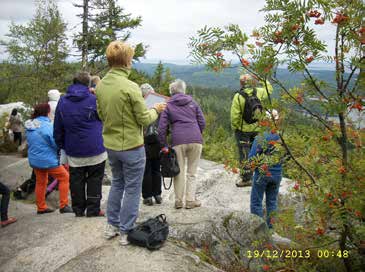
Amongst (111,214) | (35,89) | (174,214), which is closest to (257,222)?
(174,214)

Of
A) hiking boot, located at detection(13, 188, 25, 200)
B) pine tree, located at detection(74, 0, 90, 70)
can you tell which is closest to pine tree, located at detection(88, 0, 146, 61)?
pine tree, located at detection(74, 0, 90, 70)

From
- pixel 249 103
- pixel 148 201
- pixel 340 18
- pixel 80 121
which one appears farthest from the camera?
pixel 249 103

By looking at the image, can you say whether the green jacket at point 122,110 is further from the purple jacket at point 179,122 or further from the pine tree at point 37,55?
the pine tree at point 37,55

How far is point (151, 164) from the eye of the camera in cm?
587

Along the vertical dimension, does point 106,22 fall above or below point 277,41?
above

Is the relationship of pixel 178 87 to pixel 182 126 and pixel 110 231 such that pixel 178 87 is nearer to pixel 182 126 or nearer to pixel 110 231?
pixel 182 126

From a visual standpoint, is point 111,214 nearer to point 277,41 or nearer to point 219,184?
point 277,41

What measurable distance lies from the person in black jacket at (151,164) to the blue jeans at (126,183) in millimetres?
1500

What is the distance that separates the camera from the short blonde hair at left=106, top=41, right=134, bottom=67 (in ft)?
12.5

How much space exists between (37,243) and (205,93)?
398ft

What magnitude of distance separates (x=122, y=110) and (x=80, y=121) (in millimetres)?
1456

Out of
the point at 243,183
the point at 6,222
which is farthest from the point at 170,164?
the point at 243,183

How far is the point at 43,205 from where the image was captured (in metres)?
6.01

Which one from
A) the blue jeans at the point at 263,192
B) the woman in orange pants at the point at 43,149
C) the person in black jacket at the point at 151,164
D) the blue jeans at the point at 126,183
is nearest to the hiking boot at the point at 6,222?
the woman in orange pants at the point at 43,149
